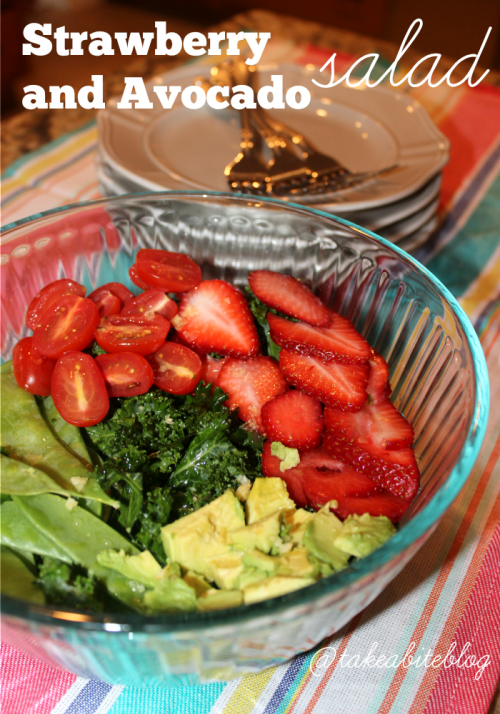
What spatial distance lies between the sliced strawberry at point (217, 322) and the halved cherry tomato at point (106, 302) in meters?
0.11

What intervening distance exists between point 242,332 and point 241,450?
22 centimetres

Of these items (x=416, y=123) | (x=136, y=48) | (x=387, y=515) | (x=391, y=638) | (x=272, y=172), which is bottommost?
(x=136, y=48)

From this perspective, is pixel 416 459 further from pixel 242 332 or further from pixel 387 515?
pixel 242 332

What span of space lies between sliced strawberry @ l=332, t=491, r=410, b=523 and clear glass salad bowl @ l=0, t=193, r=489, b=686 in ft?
0.12

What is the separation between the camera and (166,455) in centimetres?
93

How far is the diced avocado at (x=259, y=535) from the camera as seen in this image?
30.1 inches

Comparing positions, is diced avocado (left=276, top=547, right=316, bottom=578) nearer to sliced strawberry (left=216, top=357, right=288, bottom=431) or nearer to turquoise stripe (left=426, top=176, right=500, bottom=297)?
sliced strawberry (left=216, top=357, right=288, bottom=431)

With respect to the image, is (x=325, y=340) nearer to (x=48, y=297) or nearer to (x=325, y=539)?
(x=325, y=539)

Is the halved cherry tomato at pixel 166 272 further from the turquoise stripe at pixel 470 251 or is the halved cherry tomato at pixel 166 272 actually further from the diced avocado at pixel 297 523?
the turquoise stripe at pixel 470 251

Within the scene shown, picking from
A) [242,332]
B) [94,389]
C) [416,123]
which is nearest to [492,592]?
[242,332]

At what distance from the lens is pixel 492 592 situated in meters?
0.94

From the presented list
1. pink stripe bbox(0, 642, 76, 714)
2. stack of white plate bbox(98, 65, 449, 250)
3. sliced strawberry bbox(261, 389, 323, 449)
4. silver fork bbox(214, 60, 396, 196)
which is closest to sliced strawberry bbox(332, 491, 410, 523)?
sliced strawberry bbox(261, 389, 323, 449)

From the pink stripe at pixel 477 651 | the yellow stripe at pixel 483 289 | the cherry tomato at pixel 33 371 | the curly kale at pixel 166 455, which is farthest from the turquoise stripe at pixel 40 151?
the pink stripe at pixel 477 651

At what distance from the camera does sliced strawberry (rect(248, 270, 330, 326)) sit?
3.59 feet
